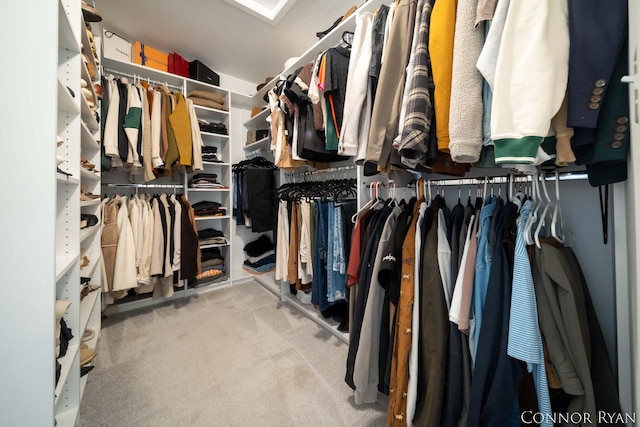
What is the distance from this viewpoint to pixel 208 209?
265cm

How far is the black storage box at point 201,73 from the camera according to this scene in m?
2.47

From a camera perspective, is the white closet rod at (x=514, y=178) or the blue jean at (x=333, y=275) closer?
the white closet rod at (x=514, y=178)

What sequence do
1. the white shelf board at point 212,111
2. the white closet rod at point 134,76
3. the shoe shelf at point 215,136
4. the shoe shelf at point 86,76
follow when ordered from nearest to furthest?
1. the shoe shelf at point 86,76
2. the white closet rod at point 134,76
3. the white shelf board at point 212,111
4. the shoe shelf at point 215,136

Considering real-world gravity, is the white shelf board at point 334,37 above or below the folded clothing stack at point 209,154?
above

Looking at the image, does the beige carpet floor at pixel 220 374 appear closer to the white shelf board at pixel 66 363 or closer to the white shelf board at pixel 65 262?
the white shelf board at pixel 66 363

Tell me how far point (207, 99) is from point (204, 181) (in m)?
0.93

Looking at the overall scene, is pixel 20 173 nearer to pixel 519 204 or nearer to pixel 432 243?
pixel 432 243

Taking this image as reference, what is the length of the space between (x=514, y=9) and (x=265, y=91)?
2.51m

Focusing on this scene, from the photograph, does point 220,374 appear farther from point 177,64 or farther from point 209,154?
point 177,64

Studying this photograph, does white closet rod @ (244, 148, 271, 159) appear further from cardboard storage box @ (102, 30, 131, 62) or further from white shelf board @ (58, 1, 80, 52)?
white shelf board @ (58, 1, 80, 52)

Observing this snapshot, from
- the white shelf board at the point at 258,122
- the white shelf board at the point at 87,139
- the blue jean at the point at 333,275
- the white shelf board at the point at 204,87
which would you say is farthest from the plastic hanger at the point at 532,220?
the white shelf board at the point at 204,87

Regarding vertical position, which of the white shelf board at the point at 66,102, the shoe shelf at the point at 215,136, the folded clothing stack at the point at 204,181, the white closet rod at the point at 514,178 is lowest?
the white closet rod at the point at 514,178

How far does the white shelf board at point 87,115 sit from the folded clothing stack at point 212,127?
99cm

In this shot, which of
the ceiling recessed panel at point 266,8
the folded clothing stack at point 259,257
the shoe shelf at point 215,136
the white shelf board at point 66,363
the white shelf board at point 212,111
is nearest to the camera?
the white shelf board at point 66,363
